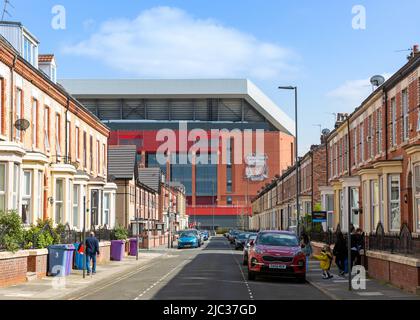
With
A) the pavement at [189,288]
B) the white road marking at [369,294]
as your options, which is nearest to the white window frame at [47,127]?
the pavement at [189,288]

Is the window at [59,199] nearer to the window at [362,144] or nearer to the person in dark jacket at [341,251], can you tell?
the person in dark jacket at [341,251]

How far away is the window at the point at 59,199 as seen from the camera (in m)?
34.2

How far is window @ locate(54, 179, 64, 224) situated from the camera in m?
34.2

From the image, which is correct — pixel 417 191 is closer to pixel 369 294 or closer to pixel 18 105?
pixel 369 294

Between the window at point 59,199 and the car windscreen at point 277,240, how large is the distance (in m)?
11.0

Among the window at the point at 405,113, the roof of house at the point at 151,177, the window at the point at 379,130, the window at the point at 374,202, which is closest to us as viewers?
the window at the point at 405,113

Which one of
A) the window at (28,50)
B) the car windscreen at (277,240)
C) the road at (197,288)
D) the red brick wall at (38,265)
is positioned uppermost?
the window at (28,50)

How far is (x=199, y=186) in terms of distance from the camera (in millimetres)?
138875

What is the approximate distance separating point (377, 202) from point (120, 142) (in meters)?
102

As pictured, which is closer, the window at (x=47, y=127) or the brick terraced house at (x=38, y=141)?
the brick terraced house at (x=38, y=141)

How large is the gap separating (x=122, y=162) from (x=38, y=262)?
33.7 m

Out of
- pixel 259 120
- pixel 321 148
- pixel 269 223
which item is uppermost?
pixel 259 120
